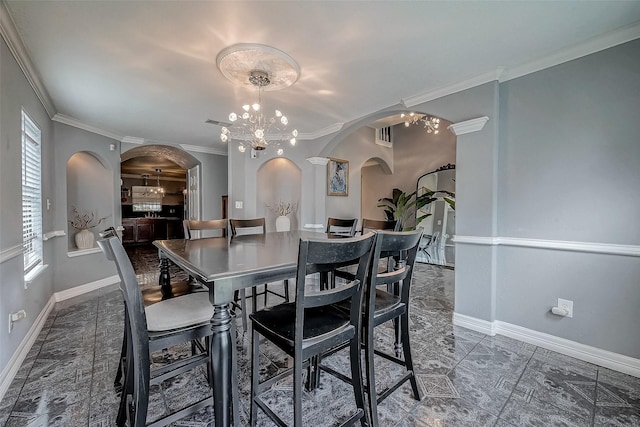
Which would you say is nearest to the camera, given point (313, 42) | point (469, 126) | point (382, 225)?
point (313, 42)

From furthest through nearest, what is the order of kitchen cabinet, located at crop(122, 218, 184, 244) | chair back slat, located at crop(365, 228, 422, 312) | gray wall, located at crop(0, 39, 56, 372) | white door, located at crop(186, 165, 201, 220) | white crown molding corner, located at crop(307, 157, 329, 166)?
kitchen cabinet, located at crop(122, 218, 184, 244), white door, located at crop(186, 165, 201, 220), white crown molding corner, located at crop(307, 157, 329, 166), gray wall, located at crop(0, 39, 56, 372), chair back slat, located at crop(365, 228, 422, 312)

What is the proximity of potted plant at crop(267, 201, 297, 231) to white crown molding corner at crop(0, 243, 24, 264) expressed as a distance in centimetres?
311

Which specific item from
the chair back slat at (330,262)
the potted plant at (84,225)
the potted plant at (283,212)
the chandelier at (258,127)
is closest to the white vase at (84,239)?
the potted plant at (84,225)

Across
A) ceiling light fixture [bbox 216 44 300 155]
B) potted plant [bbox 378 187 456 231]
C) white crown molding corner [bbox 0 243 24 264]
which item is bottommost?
white crown molding corner [bbox 0 243 24 264]

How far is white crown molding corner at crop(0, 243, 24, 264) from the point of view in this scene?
1801 millimetres

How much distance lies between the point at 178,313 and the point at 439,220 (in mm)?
Result: 5085

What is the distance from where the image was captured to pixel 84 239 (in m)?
4.09

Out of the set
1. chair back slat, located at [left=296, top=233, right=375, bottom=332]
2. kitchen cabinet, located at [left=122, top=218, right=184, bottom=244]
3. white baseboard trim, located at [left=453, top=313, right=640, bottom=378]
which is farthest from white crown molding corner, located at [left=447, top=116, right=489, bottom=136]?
kitchen cabinet, located at [left=122, top=218, right=184, bottom=244]

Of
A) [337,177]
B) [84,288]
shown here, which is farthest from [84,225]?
[337,177]

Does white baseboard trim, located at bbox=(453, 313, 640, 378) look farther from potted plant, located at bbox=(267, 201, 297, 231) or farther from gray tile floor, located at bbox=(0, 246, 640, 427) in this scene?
potted plant, located at bbox=(267, 201, 297, 231)

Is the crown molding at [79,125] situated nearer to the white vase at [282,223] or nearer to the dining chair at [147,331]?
the white vase at [282,223]

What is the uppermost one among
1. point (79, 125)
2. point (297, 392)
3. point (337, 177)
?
point (79, 125)

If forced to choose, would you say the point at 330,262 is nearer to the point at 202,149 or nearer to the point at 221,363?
the point at 221,363

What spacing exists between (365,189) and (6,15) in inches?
235
